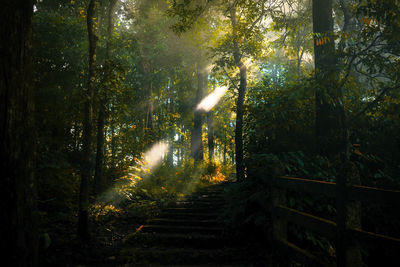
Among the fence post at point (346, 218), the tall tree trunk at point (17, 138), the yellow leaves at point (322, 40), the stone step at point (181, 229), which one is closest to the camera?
the tall tree trunk at point (17, 138)

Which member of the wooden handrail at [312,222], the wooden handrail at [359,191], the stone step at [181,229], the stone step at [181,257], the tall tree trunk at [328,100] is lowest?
the stone step at [181,257]

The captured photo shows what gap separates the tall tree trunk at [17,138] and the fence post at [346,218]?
356 cm

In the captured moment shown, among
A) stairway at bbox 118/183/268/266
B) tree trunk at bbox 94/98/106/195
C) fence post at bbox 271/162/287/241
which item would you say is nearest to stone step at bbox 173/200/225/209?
stairway at bbox 118/183/268/266

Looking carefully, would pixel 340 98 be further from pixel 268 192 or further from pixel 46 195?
pixel 46 195

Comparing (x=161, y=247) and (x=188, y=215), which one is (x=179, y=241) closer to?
(x=161, y=247)

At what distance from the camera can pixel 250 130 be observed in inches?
313

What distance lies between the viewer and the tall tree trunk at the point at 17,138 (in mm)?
2686

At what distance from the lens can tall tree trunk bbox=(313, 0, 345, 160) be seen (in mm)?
6395

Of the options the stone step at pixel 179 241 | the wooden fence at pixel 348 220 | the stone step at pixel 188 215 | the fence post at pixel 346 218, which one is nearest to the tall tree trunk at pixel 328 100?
the wooden fence at pixel 348 220

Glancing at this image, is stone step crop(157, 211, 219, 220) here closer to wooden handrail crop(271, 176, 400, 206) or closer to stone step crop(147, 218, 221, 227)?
stone step crop(147, 218, 221, 227)

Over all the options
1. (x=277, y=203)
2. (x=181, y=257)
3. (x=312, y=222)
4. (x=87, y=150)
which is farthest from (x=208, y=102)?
(x=312, y=222)

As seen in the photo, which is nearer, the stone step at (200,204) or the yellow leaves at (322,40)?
the yellow leaves at (322,40)

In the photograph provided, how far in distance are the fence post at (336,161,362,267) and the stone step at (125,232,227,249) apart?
300 cm

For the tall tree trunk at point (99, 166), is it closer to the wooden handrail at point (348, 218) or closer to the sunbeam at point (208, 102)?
Answer: the wooden handrail at point (348, 218)
